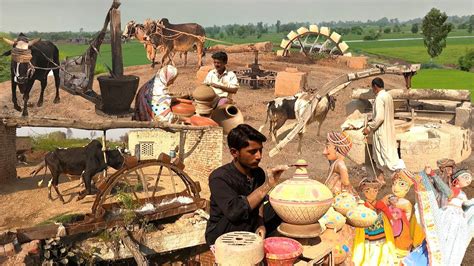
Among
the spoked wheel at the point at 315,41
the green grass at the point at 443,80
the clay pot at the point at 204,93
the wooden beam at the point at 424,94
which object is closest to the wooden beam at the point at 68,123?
the clay pot at the point at 204,93

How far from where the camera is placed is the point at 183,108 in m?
10.0

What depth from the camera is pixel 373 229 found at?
18.9ft

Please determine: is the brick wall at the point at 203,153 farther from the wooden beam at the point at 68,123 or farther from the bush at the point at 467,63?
the bush at the point at 467,63

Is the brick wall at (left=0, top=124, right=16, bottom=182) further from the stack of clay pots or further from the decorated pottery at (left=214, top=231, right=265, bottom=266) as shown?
the decorated pottery at (left=214, top=231, right=265, bottom=266)

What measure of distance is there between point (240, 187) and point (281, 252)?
65 centimetres

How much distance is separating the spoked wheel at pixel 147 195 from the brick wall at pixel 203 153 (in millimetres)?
637

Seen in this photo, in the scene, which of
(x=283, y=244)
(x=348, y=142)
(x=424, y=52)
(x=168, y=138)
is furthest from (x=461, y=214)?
(x=424, y=52)

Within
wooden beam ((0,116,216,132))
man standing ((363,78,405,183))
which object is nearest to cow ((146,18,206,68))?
man standing ((363,78,405,183))

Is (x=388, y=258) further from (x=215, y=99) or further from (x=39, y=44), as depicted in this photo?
(x=39, y=44)

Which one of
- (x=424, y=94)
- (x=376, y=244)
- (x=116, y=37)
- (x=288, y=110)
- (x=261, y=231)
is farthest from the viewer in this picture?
(x=288, y=110)

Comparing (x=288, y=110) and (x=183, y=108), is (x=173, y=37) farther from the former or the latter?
(x=183, y=108)

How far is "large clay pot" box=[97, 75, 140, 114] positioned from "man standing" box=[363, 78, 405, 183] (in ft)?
24.3

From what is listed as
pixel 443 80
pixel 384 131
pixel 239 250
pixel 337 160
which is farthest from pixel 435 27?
pixel 239 250

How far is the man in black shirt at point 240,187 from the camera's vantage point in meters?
4.04
